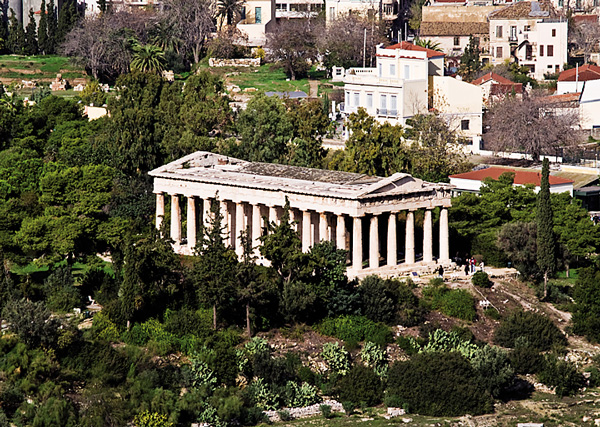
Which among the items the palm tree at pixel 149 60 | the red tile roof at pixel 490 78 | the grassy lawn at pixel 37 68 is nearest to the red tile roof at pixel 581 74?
the red tile roof at pixel 490 78

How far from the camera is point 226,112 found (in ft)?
384

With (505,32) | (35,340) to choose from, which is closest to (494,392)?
(35,340)

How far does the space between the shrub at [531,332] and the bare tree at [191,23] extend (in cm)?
7897

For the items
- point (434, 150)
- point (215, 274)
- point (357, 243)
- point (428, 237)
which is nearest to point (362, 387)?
point (215, 274)

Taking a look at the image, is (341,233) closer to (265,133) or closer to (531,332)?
(531,332)

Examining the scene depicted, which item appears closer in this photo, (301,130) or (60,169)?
(60,169)

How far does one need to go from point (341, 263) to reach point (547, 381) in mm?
13123

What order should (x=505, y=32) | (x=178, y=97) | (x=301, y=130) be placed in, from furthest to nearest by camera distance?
(x=505, y=32) → (x=178, y=97) → (x=301, y=130)

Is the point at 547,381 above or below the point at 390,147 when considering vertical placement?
below

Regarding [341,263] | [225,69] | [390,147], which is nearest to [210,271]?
[341,263]

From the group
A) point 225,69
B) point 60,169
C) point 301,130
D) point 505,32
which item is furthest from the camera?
point 505,32

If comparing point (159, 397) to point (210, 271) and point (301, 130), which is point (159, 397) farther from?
point (301, 130)

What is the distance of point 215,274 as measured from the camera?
83562 millimetres

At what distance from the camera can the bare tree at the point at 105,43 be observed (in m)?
152
